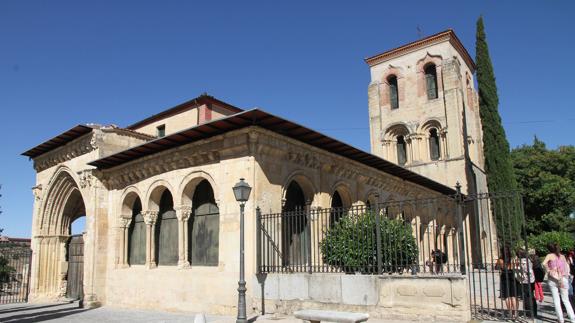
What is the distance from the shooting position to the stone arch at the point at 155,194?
1404 cm

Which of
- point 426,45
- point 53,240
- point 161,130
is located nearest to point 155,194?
point 53,240

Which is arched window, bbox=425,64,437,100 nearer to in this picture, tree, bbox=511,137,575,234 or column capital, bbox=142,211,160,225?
tree, bbox=511,137,575,234

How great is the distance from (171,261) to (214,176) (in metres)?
3.54

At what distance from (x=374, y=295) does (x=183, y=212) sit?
611cm

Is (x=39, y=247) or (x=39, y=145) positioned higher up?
(x=39, y=145)

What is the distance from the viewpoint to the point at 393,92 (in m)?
34.2

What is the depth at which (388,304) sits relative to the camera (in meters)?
9.37

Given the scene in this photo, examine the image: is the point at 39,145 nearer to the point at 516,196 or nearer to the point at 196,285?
the point at 196,285

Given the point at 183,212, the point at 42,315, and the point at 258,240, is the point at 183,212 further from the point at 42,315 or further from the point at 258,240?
the point at 42,315

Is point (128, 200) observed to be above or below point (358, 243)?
above

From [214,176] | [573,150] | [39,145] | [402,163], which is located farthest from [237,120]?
[573,150]

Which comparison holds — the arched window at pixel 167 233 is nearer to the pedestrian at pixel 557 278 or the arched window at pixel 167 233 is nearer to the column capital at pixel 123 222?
the column capital at pixel 123 222

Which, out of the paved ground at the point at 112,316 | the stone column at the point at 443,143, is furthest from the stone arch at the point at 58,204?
the stone column at the point at 443,143

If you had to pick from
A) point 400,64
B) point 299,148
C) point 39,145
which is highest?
point 400,64
